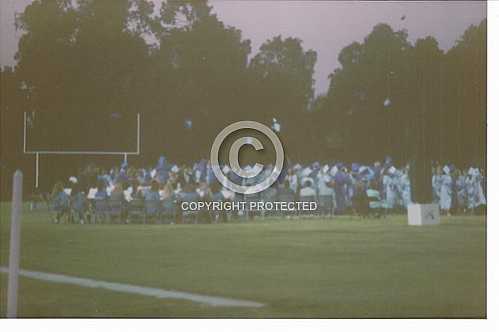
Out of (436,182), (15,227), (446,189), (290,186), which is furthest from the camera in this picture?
(446,189)

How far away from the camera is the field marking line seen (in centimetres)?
807

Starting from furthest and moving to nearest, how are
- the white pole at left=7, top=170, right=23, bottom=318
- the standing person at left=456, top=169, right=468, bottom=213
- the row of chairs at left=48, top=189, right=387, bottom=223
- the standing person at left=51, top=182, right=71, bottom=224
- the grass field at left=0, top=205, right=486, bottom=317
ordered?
the standing person at left=456, top=169, right=468, bottom=213 → the standing person at left=51, top=182, right=71, bottom=224 → the row of chairs at left=48, top=189, right=387, bottom=223 → the grass field at left=0, top=205, right=486, bottom=317 → the white pole at left=7, top=170, right=23, bottom=318

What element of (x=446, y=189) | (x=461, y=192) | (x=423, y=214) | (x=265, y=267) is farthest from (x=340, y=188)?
(x=265, y=267)

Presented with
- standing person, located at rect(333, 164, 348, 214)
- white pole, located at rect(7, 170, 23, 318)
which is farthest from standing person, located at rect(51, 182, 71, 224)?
standing person, located at rect(333, 164, 348, 214)

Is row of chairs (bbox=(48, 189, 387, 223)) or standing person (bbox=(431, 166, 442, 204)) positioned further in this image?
standing person (bbox=(431, 166, 442, 204))

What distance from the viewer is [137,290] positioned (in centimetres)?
834

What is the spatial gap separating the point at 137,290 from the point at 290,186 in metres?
1.97

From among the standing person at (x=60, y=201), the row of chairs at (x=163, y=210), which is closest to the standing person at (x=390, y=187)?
the row of chairs at (x=163, y=210)

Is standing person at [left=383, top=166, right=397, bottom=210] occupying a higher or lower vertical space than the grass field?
higher

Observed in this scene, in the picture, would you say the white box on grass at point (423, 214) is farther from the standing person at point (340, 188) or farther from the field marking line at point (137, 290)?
the field marking line at point (137, 290)

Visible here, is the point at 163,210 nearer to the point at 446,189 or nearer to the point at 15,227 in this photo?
the point at 15,227

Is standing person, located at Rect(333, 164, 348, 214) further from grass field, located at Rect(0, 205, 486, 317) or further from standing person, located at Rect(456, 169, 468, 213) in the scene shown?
standing person, located at Rect(456, 169, 468, 213)

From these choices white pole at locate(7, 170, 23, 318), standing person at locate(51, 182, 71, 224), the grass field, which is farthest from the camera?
standing person at locate(51, 182, 71, 224)
